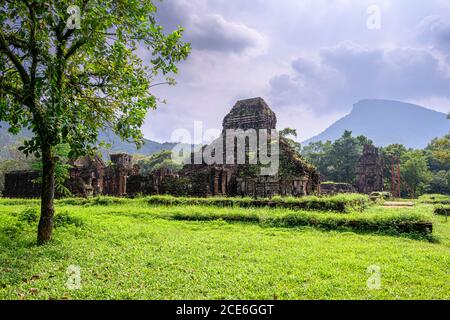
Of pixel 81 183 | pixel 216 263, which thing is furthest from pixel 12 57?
pixel 81 183

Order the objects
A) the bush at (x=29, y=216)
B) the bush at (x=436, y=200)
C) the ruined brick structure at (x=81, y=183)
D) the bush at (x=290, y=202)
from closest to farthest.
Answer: the bush at (x=29, y=216) < the bush at (x=290, y=202) < the bush at (x=436, y=200) < the ruined brick structure at (x=81, y=183)

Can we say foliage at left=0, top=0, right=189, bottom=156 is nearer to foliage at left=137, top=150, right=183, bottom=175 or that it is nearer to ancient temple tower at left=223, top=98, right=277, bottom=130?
ancient temple tower at left=223, top=98, right=277, bottom=130

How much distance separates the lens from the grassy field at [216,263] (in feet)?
14.7

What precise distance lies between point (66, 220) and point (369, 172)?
34.6 metres

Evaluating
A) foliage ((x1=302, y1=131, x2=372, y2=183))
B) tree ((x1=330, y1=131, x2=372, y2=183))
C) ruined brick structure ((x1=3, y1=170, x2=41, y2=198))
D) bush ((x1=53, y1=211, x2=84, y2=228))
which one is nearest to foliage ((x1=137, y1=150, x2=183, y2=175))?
foliage ((x1=302, y1=131, x2=372, y2=183))

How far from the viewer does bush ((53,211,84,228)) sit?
352 inches

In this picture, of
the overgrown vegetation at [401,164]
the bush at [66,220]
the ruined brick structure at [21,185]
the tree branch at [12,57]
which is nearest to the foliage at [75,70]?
the tree branch at [12,57]

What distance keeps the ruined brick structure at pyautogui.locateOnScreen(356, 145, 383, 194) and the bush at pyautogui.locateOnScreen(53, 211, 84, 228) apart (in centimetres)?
3329

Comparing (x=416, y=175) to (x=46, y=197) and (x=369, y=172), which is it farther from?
(x=46, y=197)

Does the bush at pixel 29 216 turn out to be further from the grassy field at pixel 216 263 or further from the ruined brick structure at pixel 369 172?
the ruined brick structure at pixel 369 172

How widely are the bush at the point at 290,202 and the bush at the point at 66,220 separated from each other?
307 inches

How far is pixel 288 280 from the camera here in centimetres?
493

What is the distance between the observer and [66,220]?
920 cm
